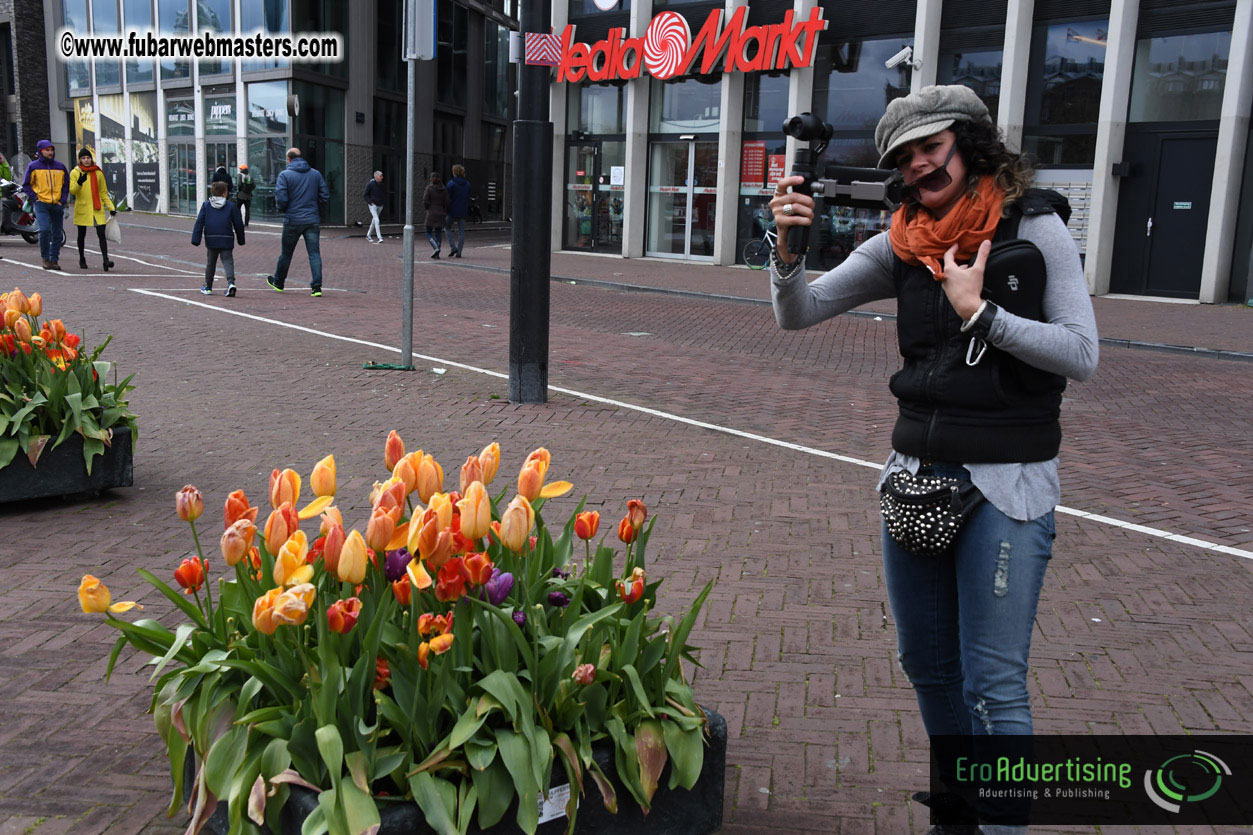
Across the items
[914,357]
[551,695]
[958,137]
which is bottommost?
[551,695]

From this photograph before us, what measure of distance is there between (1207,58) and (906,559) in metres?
18.3

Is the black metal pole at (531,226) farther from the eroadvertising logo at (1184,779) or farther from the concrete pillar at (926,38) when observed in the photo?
the concrete pillar at (926,38)

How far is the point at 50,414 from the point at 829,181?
4.05 metres

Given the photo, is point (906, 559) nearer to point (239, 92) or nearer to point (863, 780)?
point (863, 780)

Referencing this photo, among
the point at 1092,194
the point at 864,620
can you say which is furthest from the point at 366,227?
the point at 864,620

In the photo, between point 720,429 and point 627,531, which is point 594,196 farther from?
point 627,531

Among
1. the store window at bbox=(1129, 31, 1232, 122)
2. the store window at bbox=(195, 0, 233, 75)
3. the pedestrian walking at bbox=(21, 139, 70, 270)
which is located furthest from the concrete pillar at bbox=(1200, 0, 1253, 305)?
the store window at bbox=(195, 0, 233, 75)

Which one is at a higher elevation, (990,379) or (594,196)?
(594,196)

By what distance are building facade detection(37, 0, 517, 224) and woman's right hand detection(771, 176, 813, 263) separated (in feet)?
105

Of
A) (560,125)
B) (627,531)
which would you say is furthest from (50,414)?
(560,125)

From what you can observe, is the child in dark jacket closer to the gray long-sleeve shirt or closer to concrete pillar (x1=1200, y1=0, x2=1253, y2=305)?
the gray long-sleeve shirt

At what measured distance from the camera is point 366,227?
35.3m

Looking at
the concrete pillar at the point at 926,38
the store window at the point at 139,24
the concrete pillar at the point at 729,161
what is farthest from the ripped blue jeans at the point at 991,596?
the store window at the point at 139,24

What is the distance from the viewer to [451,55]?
4091 cm
